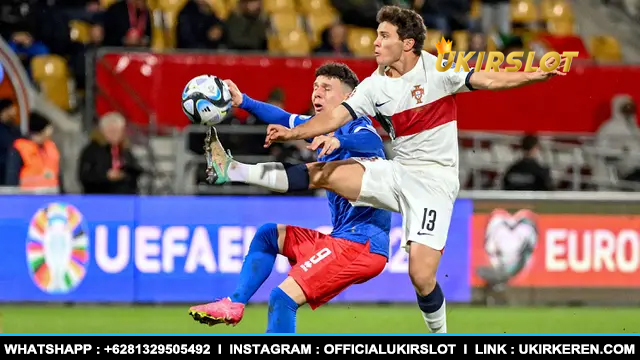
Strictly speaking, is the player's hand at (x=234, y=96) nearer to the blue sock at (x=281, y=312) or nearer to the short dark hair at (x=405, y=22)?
the short dark hair at (x=405, y=22)

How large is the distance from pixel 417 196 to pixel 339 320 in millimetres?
4346

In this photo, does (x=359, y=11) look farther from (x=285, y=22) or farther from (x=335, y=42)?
(x=335, y=42)

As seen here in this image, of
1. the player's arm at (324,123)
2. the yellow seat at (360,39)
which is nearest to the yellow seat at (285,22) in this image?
the yellow seat at (360,39)

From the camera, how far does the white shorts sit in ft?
29.4

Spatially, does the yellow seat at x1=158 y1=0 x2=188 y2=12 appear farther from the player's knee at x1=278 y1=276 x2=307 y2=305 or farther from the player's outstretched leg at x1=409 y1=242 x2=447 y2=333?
the player's knee at x1=278 y1=276 x2=307 y2=305

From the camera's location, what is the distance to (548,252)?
14.8 m

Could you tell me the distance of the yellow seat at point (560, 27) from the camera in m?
20.5

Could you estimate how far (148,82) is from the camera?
56.0ft

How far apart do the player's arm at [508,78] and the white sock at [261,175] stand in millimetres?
1423

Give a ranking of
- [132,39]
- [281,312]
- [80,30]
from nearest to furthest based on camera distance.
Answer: [281,312] < [132,39] < [80,30]
